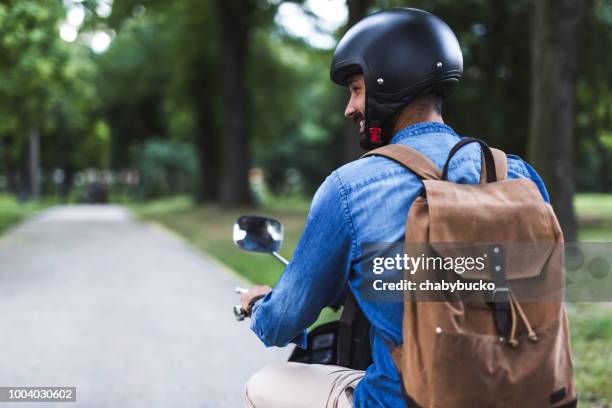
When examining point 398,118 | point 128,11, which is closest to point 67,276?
point 398,118

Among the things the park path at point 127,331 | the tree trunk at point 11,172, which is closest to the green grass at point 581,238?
the park path at point 127,331

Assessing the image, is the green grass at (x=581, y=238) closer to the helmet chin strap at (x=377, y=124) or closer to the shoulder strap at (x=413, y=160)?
the helmet chin strap at (x=377, y=124)

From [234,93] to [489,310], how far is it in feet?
71.2

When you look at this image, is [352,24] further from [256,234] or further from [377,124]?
[377,124]

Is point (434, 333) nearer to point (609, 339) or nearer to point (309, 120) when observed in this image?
point (609, 339)

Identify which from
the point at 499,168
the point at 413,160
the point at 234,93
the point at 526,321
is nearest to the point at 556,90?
the point at 499,168

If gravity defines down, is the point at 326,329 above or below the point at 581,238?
above

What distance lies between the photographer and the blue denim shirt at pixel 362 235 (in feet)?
5.89

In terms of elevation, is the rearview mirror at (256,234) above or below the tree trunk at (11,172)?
above

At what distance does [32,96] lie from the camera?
846 inches

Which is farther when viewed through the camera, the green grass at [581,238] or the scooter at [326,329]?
the green grass at [581,238]

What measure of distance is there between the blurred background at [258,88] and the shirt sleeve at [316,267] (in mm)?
3282

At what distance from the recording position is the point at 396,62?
200 cm

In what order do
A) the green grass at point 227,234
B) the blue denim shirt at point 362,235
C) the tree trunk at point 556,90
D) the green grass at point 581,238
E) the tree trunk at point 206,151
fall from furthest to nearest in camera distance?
the tree trunk at point 206,151, the green grass at point 227,234, the tree trunk at point 556,90, the green grass at point 581,238, the blue denim shirt at point 362,235
